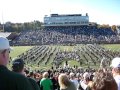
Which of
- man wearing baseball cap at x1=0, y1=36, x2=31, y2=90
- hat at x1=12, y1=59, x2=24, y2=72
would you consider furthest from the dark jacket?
hat at x1=12, y1=59, x2=24, y2=72

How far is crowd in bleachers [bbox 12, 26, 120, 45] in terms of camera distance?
371 ft

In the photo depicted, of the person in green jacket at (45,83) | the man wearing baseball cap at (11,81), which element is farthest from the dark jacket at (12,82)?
the person in green jacket at (45,83)

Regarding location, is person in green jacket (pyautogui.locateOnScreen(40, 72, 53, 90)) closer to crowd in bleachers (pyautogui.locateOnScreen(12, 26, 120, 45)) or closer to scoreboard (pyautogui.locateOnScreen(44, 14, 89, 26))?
crowd in bleachers (pyautogui.locateOnScreen(12, 26, 120, 45))

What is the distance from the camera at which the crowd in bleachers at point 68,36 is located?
113 meters

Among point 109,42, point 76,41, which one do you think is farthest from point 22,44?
point 109,42

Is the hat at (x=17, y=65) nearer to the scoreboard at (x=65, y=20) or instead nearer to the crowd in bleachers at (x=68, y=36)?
the crowd in bleachers at (x=68, y=36)

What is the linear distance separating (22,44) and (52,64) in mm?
48575

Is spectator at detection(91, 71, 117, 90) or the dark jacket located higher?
the dark jacket

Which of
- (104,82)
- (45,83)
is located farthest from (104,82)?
(45,83)

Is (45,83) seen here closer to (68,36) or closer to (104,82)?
(104,82)

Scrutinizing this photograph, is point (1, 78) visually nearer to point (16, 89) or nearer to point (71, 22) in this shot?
point (16, 89)

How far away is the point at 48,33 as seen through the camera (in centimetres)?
13675

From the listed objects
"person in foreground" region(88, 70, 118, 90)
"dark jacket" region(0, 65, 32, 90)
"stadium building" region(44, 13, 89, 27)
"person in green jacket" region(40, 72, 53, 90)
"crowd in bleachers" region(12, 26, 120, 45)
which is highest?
"dark jacket" region(0, 65, 32, 90)

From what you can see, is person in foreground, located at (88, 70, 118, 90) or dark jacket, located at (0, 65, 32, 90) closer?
dark jacket, located at (0, 65, 32, 90)
